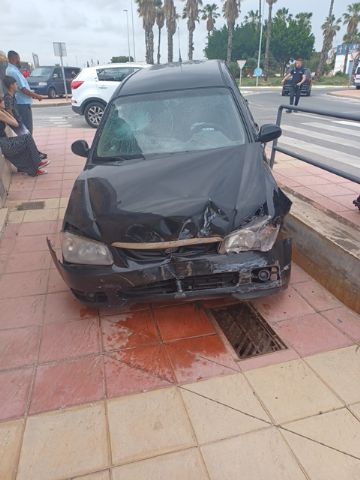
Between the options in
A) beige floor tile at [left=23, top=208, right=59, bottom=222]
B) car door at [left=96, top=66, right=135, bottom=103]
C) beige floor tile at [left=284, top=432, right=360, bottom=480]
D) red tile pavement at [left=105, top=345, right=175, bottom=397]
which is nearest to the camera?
beige floor tile at [left=284, top=432, right=360, bottom=480]

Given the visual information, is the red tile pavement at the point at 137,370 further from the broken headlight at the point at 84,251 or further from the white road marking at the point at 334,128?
the white road marking at the point at 334,128

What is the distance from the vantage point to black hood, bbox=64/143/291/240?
8.29 ft

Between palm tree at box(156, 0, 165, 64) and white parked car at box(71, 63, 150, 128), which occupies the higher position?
palm tree at box(156, 0, 165, 64)

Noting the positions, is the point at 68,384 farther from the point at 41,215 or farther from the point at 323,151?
the point at 323,151

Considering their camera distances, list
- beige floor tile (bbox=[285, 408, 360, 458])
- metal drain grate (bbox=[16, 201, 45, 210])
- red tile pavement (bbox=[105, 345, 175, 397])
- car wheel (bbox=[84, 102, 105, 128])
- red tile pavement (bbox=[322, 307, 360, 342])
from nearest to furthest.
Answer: beige floor tile (bbox=[285, 408, 360, 458]), red tile pavement (bbox=[105, 345, 175, 397]), red tile pavement (bbox=[322, 307, 360, 342]), metal drain grate (bbox=[16, 201, 45, 210]), car wheel (bbox=[84, 102, 105, 128])

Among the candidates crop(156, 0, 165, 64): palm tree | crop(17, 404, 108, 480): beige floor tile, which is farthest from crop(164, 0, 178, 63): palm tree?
crop(17, 404, 108, 480): beige floor tile

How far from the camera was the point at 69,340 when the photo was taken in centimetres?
277

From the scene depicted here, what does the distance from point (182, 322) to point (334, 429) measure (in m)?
1.28

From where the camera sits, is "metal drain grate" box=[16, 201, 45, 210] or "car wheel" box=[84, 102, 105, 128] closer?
"metal drain grate" box=[16, 201, 45, 210]

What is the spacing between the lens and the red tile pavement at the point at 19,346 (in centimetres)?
259

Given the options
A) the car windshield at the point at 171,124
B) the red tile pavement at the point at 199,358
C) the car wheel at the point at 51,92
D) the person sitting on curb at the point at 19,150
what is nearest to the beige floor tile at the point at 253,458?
the red tile pavement at the point at 199,358

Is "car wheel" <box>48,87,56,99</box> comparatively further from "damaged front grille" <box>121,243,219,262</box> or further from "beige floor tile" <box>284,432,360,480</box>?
"beige floor tile" <box>284,432,360,480</box>

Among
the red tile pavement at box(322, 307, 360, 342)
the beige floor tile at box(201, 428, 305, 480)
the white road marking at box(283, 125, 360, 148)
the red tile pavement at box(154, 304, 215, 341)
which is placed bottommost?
the red tile pavement at box(154, 304, 215, 341)

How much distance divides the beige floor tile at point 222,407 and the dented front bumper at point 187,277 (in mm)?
592
